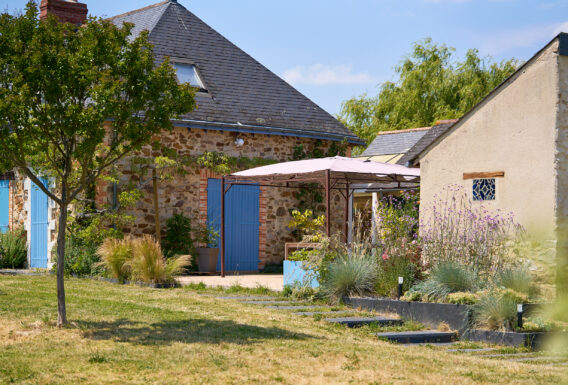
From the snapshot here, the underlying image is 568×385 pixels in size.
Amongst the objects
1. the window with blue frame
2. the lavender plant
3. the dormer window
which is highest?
the dormer window

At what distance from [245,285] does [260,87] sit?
7.47m

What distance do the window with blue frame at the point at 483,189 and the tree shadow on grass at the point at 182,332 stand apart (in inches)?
162

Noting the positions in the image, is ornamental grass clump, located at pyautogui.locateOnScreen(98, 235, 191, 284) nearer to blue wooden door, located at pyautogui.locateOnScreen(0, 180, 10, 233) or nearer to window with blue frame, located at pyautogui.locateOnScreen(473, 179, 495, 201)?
window with blue frame, located at pyautogui.locateOnScreen(473, 179, 495, 201)

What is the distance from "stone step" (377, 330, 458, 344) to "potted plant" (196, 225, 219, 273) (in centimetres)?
807

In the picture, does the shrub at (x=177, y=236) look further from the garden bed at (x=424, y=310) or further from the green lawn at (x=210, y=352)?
the garden bed at (x=424, y=310)

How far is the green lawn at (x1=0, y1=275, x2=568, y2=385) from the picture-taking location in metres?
6.25

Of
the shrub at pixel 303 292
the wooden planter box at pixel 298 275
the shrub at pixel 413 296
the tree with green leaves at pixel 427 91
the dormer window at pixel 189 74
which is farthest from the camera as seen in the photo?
the tree with green leaves at pixel 427 91

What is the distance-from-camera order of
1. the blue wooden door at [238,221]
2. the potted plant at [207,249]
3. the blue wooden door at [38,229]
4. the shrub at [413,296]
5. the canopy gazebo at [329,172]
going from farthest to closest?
the blue wooden door at [238,221] < the blue wooden door at [38,229] < the potted plant at [207,249] < the canopy gazebo at [329,172] < the shrub at [413,296]

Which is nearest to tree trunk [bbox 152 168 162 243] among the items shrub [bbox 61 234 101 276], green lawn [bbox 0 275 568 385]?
shrub [bbox 61 234 101 276]

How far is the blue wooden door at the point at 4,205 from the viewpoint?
1830 cm

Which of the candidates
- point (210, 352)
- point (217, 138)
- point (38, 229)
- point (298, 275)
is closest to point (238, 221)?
point (217, 138)

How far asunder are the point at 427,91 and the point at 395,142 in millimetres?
11690

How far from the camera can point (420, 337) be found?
345 inches

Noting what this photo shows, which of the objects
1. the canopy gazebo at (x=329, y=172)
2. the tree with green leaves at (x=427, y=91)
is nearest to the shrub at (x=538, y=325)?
the canopy gazebo at (x=329, y=172)
